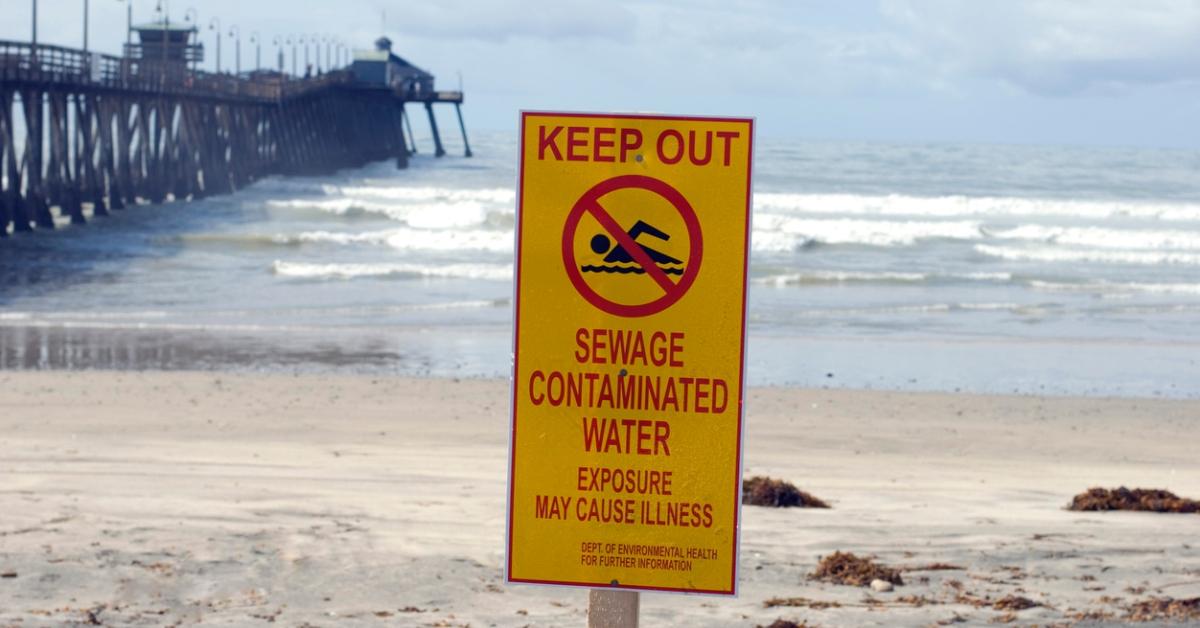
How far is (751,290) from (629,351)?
941 inches

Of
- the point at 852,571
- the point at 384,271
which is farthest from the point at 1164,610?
the point at 384,271

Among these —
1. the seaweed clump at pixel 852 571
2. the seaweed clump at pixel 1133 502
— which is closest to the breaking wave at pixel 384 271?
the seaweed clump at pixel 1133 502

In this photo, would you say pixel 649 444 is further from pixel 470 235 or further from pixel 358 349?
pixel 470 235

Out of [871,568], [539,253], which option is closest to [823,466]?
[871,568]

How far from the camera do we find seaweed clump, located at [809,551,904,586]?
5812 mm

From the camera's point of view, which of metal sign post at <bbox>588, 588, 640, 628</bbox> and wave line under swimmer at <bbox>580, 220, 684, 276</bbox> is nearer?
wave line under swimmer at <bbox>580, 220, 684, 276</bbox>

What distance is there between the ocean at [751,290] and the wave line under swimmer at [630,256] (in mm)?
1138

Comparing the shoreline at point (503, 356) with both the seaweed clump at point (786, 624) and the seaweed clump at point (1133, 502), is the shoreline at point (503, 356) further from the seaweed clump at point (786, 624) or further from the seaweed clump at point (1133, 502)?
the seaweed clump at point (786, 624)

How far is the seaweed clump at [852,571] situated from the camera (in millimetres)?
5812

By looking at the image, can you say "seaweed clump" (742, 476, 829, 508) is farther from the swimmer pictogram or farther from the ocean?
the swimmer pictogram

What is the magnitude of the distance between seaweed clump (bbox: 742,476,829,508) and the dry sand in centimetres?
12

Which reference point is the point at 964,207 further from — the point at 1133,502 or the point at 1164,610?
the point at 1164,610

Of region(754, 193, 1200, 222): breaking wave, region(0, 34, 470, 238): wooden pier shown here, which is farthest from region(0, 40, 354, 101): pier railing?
region(754, 193, 1200, 222): breaking wave

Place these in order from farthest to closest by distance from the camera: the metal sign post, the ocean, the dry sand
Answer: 1. the ocean
2. the dry sand
3. the metal sign post
